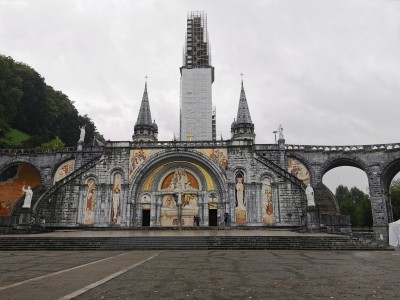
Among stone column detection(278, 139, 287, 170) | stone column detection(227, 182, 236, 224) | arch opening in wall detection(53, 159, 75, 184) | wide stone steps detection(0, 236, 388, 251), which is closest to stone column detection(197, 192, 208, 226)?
stone column detection(227, 182, 236, 224)

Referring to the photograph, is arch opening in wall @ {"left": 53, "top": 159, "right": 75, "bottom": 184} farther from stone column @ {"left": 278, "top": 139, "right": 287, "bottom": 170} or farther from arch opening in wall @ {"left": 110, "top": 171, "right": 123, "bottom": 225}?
stone column @ {"left": 278, "top": 139, "right": 287, "bottom": 170}

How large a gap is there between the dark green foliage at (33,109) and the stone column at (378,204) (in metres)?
39.3

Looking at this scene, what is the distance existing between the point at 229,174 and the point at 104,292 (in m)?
22.9

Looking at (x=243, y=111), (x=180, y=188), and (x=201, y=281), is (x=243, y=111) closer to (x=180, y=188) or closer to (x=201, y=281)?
(x=180, y=188)

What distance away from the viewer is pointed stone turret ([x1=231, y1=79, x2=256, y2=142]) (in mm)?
41656

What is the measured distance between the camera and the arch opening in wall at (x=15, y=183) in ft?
108

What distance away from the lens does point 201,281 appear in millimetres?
7438

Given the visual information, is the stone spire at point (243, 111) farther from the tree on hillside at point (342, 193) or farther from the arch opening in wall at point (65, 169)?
the tree on hillside at point (342, 193)

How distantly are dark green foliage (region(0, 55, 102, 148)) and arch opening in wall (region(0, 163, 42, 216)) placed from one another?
27.6 ft

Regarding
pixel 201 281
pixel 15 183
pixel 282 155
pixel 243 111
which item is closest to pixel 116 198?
pixel 15 183

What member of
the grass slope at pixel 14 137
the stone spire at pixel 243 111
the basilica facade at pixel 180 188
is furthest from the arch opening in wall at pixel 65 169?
the stone spire at pixel 243 111

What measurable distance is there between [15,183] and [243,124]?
26.4 m

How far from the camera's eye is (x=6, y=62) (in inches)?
1746

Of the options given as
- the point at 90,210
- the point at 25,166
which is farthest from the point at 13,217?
the point at 25,166
